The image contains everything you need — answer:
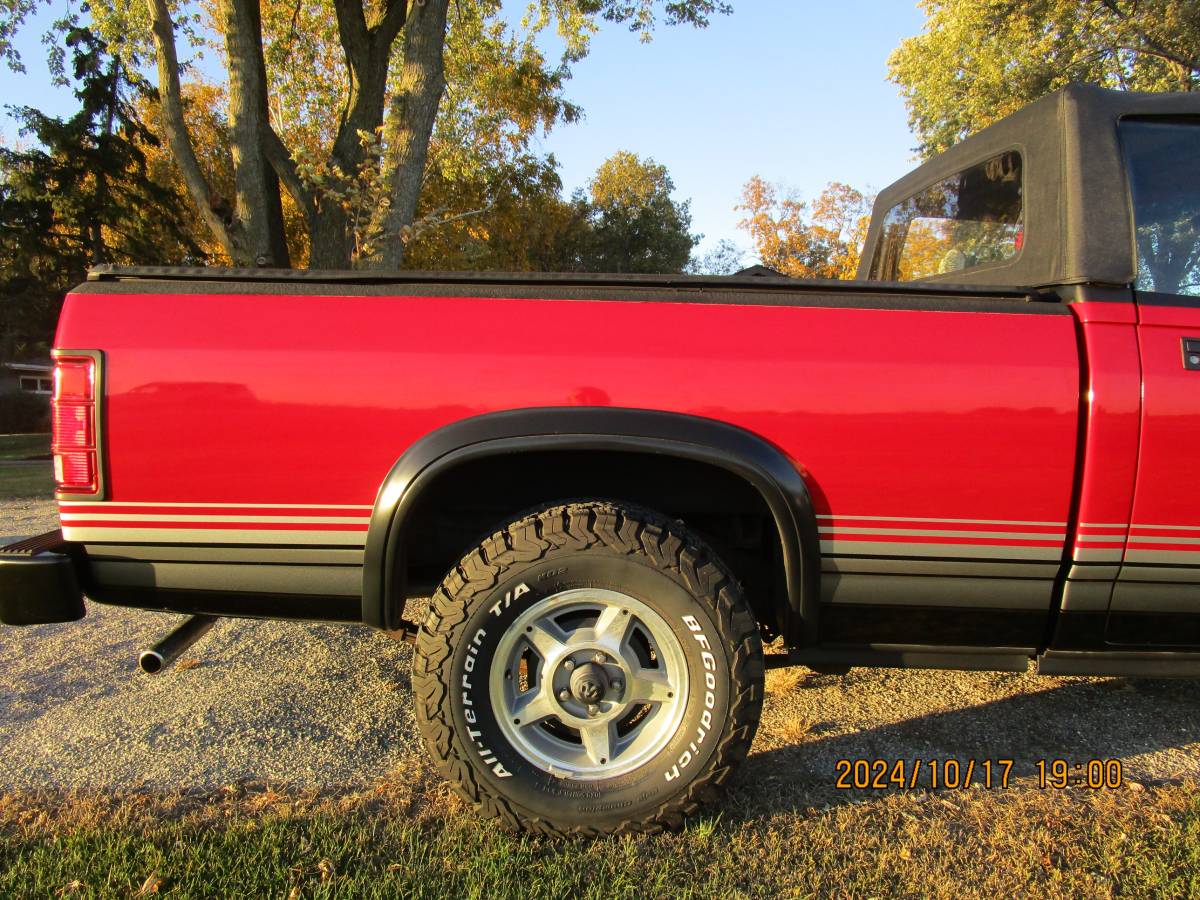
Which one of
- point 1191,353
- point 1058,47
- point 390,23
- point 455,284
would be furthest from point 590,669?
point 1058,47

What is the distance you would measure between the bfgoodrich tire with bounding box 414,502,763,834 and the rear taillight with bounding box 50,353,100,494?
3.48 ft

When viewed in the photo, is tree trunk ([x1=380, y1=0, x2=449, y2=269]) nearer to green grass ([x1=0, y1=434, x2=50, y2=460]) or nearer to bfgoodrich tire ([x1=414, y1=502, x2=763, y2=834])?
bfgoodrich tire ([x1=414, y1=502, x2=763, y2=834])

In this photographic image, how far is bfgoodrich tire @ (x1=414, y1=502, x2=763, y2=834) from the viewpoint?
2217 millimetres

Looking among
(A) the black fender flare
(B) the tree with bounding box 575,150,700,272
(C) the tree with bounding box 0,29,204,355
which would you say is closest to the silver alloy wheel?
(A) the black fender flare

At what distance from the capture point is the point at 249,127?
27.6ft

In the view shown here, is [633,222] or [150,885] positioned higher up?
[633,222]

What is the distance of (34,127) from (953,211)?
2377cm

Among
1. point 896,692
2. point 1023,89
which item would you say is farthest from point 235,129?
point 1023,89

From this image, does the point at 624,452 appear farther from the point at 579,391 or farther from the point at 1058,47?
the point at 1058,47

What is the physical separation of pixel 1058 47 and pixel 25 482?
2043 centimetres

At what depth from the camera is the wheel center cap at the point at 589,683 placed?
2.25 m

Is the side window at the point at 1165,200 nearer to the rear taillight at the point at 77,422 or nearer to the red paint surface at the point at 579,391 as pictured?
the red paint surface at the point at 579,391

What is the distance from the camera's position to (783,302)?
7.61 feet

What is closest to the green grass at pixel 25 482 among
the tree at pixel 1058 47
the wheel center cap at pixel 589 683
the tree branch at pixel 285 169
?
the tree branch at pixel 285 169
